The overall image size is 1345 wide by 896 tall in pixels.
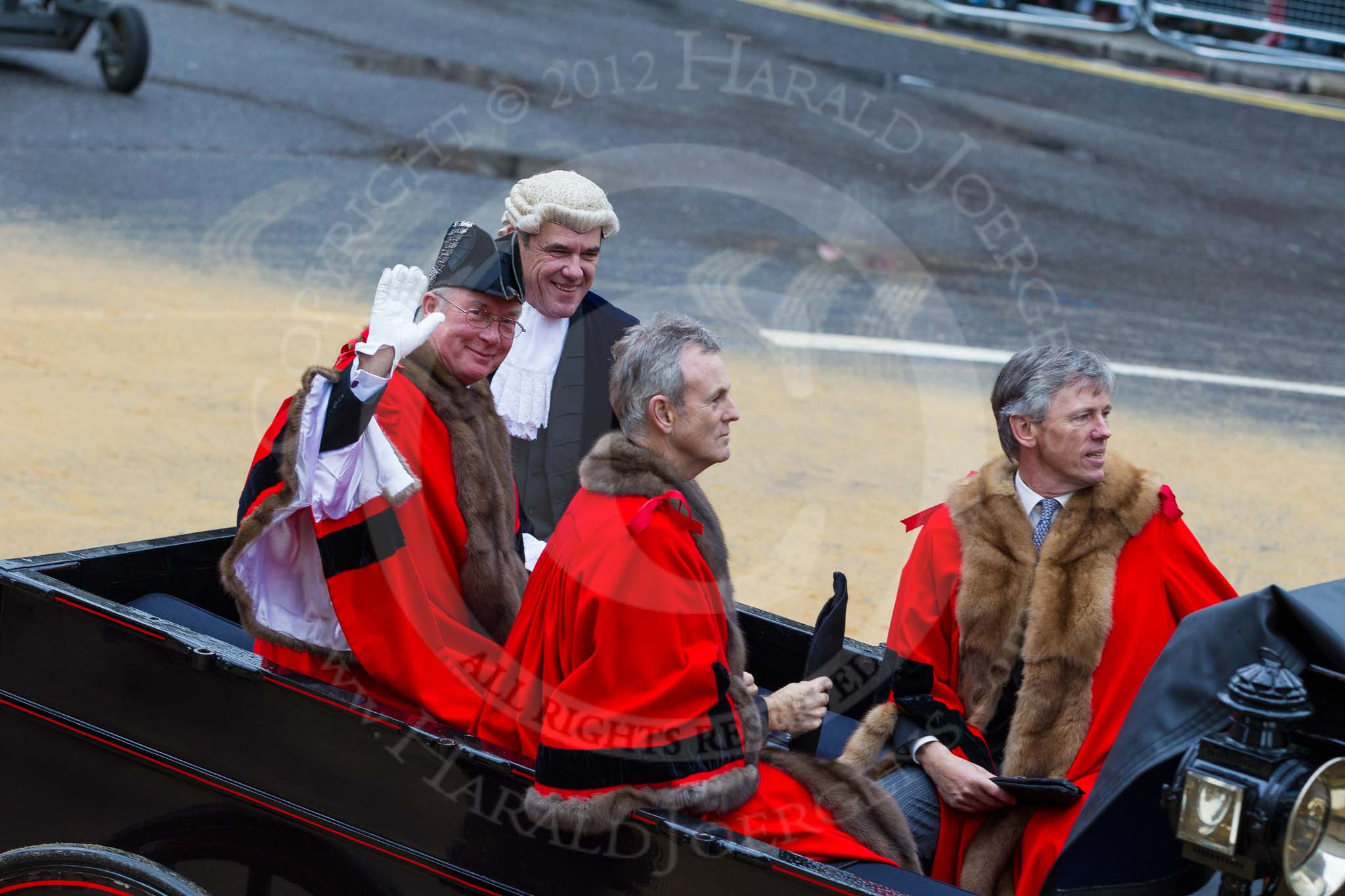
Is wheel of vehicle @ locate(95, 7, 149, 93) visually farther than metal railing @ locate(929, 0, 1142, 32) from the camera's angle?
No

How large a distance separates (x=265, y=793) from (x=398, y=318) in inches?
42.8

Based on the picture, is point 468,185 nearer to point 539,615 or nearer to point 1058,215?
point 1058,215

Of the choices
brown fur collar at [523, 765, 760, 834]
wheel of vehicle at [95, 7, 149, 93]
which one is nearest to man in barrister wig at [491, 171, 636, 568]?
brown fur collar at [523, 765, 760, 834]

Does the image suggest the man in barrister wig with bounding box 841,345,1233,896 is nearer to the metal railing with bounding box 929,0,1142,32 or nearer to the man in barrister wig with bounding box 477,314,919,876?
the man in barrister wig with bounding box 477,314,919,876

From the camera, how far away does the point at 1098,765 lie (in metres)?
3.59

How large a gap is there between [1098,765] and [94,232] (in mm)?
8016

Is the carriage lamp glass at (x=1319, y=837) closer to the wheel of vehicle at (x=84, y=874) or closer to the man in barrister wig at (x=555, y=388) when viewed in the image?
the wheel of vehicle at (x=84, y=874)

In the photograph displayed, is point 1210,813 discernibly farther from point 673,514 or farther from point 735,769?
point 673,514

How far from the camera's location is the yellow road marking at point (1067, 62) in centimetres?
1720

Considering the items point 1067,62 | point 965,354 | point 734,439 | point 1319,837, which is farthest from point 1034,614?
point 1067,62

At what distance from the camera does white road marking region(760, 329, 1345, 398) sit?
937cm

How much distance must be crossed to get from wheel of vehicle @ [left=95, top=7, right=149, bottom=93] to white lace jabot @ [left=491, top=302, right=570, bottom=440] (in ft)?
29.6

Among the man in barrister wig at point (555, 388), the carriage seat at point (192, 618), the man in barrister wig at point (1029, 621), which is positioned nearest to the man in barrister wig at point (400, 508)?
the carriage seat at point (192, 618)

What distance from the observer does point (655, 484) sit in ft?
10.4
